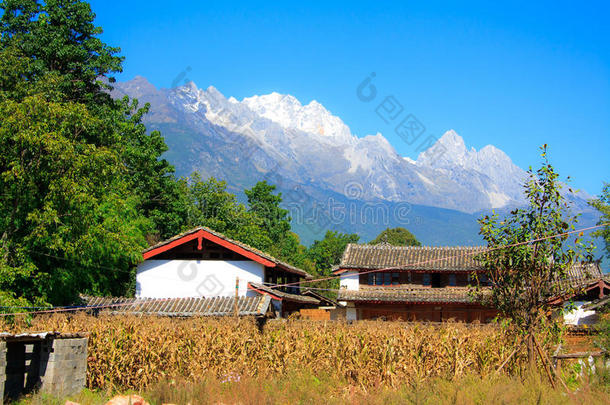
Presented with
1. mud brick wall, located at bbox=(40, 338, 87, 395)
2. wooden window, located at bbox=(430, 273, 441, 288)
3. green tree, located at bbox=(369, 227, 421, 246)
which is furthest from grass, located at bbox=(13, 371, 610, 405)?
green tree, located at bbox=(369, 227, 421, 246)

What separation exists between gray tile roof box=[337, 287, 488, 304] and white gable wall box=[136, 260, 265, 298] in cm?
1164

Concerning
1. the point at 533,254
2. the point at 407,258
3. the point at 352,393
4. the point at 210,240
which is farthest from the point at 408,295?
the point at 533,254

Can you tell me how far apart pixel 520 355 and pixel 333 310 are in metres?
31.3

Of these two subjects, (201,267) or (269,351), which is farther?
(201,267)

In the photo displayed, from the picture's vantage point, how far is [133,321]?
16.4 m

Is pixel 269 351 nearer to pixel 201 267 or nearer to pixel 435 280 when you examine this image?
pixel 201 267

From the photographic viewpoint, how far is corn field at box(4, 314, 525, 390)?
14992 mm

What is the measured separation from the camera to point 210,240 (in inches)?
978

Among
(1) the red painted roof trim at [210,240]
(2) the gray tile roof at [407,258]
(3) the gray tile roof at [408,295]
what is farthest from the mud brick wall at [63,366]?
(2) the gray tile roof at [407,258]

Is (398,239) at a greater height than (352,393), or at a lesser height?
greater

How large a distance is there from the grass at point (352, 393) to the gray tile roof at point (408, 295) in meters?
20.2

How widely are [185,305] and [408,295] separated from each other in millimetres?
16803

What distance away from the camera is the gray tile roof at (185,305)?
21641 mm

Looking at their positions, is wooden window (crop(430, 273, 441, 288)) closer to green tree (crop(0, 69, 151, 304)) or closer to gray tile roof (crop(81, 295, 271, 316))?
gray tile roof (crop(81, 295, 271, 316))
